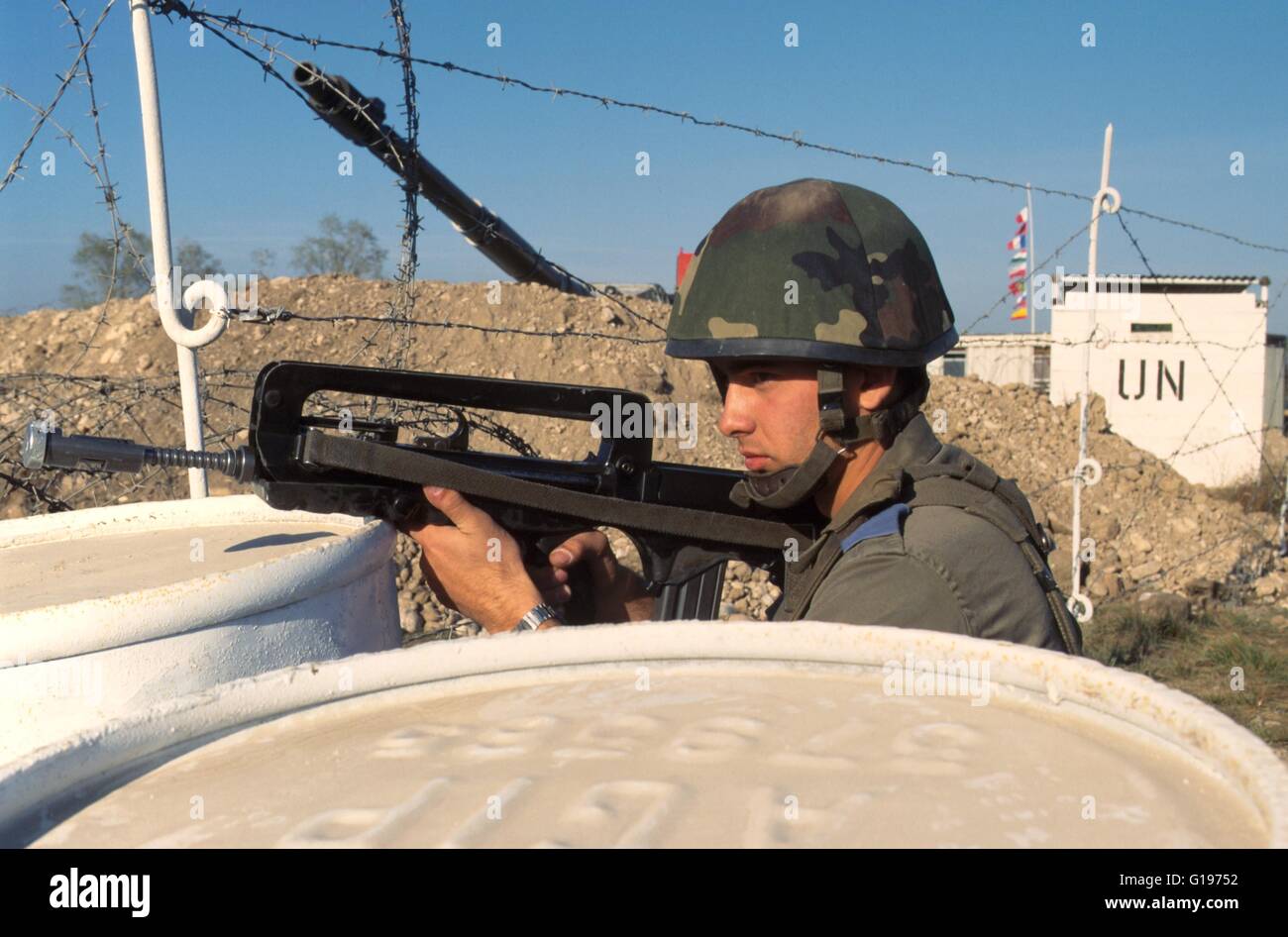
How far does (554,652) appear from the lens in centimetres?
153

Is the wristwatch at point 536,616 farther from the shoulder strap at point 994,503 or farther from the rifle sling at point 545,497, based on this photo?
the shoulder strap at point 994,503

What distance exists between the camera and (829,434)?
93.0 inches

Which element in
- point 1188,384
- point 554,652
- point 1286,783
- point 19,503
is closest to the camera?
point 1286,783

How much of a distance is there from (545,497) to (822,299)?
0.76 metres

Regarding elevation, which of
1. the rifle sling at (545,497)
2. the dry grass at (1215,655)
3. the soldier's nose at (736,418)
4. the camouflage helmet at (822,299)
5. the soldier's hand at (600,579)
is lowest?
the dry grass at (1215,655)

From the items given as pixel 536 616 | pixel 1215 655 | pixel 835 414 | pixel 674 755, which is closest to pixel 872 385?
pixel 835 414

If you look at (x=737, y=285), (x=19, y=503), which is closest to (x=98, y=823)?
(x=737, y=285)

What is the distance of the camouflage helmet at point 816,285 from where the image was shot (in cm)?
231

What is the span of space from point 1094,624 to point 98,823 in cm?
715

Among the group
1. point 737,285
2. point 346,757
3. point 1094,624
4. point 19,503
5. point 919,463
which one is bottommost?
point 1094,624

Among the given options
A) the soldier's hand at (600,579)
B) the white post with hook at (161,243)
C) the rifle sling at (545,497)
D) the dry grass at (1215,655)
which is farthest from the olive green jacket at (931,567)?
the dry grass at (1215,655)

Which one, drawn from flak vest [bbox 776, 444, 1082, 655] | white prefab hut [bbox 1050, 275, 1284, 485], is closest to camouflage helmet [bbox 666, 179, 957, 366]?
flak vest [bbox 776, 444, 1082, 655]

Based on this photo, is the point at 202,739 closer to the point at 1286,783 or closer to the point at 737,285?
the point at 1286,783

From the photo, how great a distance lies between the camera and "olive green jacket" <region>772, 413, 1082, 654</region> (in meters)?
1.98
